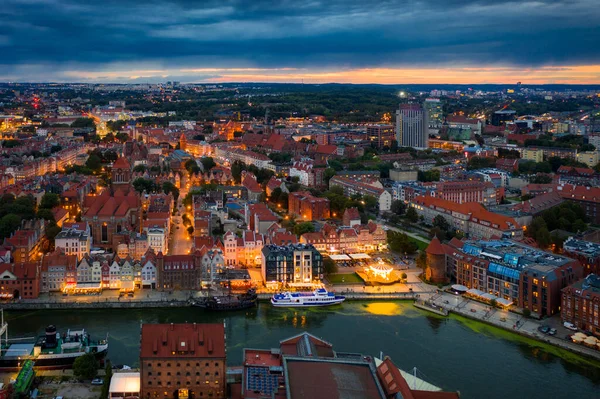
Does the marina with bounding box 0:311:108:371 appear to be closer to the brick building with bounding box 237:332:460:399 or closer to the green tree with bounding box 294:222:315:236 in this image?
the brick building with bounding box 237:332:460:399

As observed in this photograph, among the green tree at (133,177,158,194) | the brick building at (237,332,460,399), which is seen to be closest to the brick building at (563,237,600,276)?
the brick building at (237,332,460,399)

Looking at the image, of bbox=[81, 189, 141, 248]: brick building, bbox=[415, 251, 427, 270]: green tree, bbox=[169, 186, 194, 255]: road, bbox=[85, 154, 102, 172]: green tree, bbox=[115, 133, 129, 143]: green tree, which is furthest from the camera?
bbox=[115, 133, 129, 143]: green tree

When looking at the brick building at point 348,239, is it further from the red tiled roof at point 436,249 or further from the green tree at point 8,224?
the green tree at point 8,224

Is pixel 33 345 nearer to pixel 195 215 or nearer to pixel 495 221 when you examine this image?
pixel 195 215

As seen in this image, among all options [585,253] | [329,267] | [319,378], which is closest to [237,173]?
[329,267]

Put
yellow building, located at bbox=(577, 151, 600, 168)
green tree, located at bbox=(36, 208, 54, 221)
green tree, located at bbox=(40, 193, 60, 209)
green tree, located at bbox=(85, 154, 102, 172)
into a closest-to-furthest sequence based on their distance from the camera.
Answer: green tree, located at bbox=(36, 208, 54, 221) → green tree, located at bbox=(40, 193, 60, 209) → green tree, located at bbox=(85, 154, 102, 172) → yellow building, located at bbox=(577, 151, 600, 168)

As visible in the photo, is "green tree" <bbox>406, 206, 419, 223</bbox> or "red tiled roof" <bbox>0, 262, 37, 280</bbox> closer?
"red tiled roof" <bbox>0, 262, 37, 280</bbox>

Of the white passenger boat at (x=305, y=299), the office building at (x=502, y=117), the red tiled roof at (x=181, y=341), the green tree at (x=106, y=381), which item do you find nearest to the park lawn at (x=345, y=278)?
the white passenger boat at (x=305, y=299)

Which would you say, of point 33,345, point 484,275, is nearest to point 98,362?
point 33,345

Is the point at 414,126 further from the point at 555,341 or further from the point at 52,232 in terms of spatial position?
the point at 555,341
